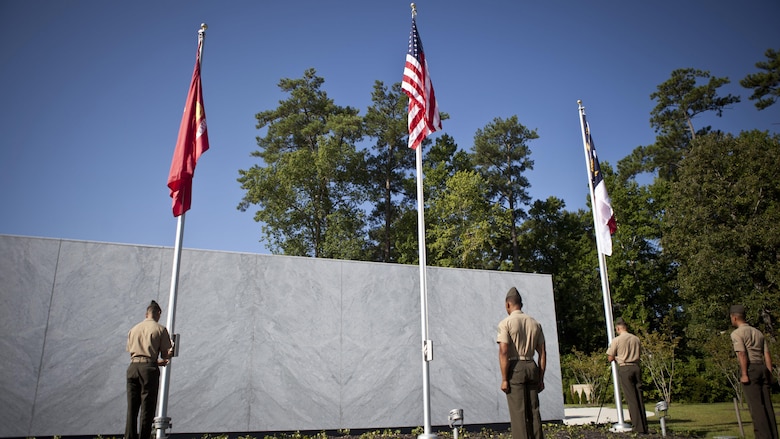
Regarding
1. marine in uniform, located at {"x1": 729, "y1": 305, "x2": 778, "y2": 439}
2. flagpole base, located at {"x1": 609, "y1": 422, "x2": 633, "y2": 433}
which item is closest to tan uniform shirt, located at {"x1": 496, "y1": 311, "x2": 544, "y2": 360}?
marine in uniform, located at {"x1": 729, "y1": 305, "x2": 778, "y2": 439}

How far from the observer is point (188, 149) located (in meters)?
7.83

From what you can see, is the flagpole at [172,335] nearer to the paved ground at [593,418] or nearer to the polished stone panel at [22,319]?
the polished stone panel at [22,319]

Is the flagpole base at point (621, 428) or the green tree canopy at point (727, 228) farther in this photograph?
the green tree canopy at point (727, 228)

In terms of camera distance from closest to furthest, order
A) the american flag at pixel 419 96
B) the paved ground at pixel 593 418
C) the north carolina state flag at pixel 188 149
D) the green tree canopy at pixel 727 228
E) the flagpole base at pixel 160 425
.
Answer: the flagpole base at pixel 160 425
the north carolina state flag at pixel 188 149
the american flag at pixel 419 96
the paved ground at pixel 593 418
the green tree canopy at pixel 727 228

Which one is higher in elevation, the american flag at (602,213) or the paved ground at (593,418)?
the american flag at (602,213)

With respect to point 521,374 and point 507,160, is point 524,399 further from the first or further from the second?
point 507,160

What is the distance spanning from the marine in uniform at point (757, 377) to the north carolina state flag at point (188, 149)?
26.5ft

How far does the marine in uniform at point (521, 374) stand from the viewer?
551 cm

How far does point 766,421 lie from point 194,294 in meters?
9.14

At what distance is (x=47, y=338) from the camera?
27.7 feet

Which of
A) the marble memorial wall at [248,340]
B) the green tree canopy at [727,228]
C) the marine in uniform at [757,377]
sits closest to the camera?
the marine in uniform at [757,377]

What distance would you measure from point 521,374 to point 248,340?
5.84 metres

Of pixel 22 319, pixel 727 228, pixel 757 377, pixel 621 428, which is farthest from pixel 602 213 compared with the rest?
pixel 727 228

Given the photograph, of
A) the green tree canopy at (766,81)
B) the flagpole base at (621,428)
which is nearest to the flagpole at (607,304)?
the flagpole base at (621,428)
